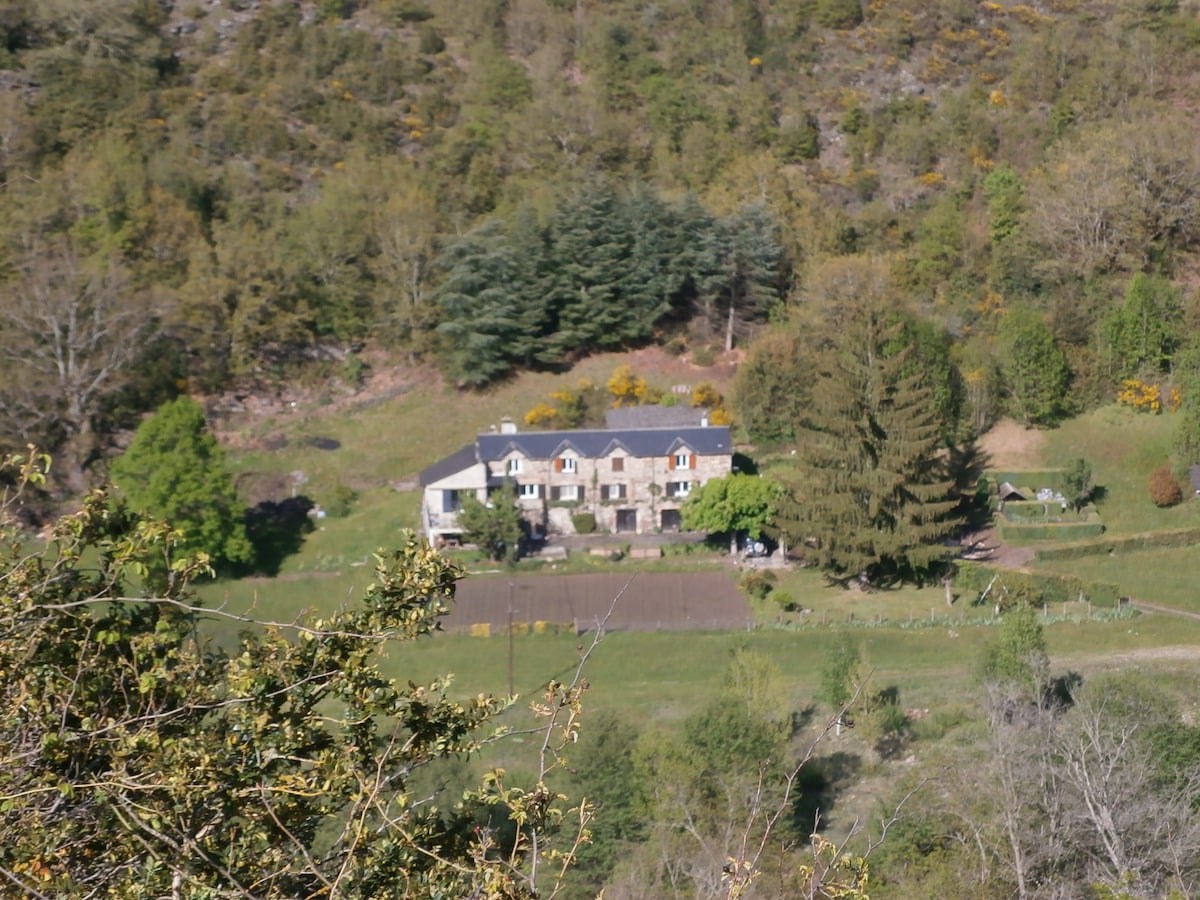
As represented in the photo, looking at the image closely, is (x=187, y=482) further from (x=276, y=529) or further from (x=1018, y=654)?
(x=1018, y=654)

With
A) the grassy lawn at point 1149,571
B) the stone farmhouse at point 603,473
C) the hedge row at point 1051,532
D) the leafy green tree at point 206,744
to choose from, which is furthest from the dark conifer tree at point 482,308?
the leafy green tree at point 206,744

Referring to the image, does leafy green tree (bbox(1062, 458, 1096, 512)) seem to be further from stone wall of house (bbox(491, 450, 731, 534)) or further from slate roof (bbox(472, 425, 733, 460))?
stone wall of house (bbox(491, 450, 731, 534))

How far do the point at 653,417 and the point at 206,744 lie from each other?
108 ft

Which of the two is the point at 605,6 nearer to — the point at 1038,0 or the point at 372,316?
the point at 1038,0

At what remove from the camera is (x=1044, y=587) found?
100 ft

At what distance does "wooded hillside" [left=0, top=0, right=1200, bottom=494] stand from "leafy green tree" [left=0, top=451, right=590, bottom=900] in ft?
112

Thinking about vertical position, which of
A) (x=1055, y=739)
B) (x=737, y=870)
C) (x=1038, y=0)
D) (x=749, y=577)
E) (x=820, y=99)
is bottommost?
(x=749, y=577)

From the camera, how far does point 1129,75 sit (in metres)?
50.6

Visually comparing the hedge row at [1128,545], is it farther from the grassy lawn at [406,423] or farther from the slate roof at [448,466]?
the slate roof at [448,466]

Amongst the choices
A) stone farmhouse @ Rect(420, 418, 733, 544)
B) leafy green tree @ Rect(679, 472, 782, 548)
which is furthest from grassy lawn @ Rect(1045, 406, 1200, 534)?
stone farmhouse @ Rect(420, 418, 733, 544)

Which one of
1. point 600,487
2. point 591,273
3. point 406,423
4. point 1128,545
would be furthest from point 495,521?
point 1128,545

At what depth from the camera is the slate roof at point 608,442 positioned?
3519 cm

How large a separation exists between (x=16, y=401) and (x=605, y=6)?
39674 mm

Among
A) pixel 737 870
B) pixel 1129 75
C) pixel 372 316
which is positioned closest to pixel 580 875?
pixel 737 870
